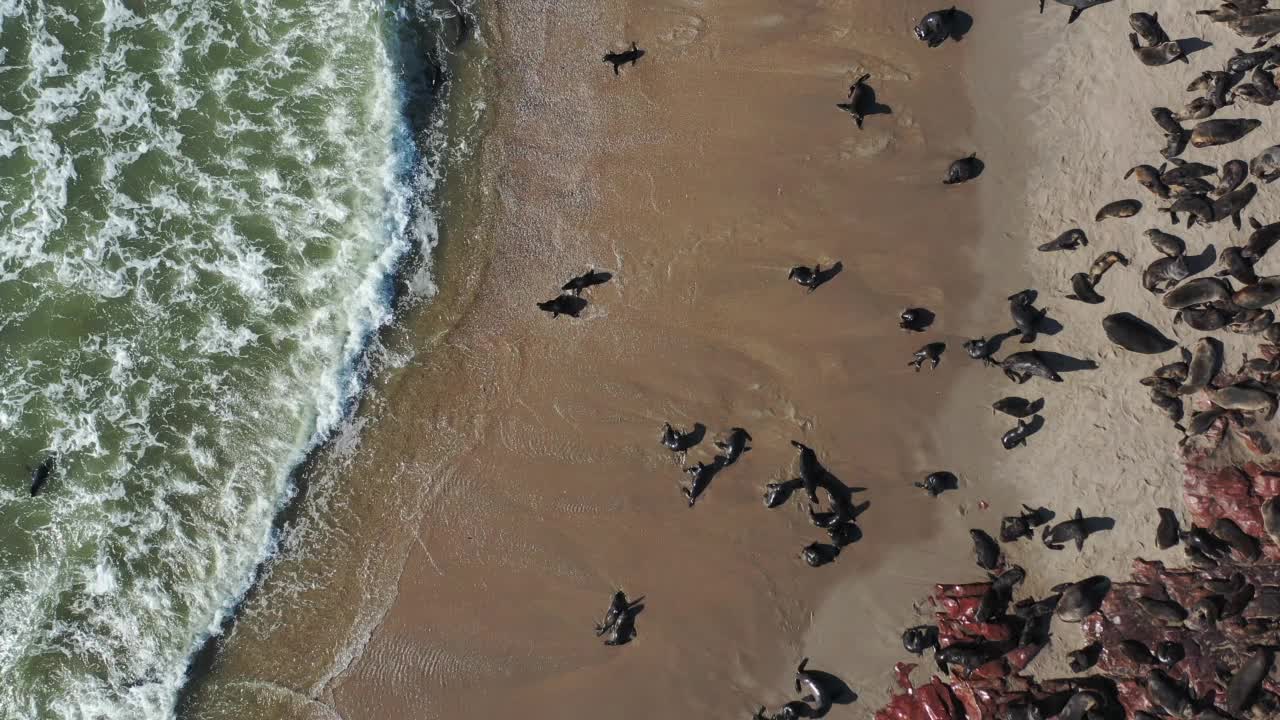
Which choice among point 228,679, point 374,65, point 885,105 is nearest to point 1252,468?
point 885,105

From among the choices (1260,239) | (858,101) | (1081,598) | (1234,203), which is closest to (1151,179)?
(1234,203)

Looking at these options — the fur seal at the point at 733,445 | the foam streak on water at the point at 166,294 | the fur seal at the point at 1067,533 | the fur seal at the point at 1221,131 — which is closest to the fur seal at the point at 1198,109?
the fur seal at the point at 1221,131

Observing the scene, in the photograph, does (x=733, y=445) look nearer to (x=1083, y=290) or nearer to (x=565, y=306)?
(x=565, y=306)

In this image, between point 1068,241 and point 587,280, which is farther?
point 587,280

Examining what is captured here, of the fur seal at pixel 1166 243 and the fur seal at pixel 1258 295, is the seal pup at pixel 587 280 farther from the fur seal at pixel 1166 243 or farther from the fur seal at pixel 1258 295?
the fur seal at pixel 1258 295

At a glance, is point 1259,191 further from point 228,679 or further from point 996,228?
point 228,679

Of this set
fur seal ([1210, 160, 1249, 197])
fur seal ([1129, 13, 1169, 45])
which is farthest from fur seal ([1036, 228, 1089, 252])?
fur seal ([1129, 13, 1169, 45])
